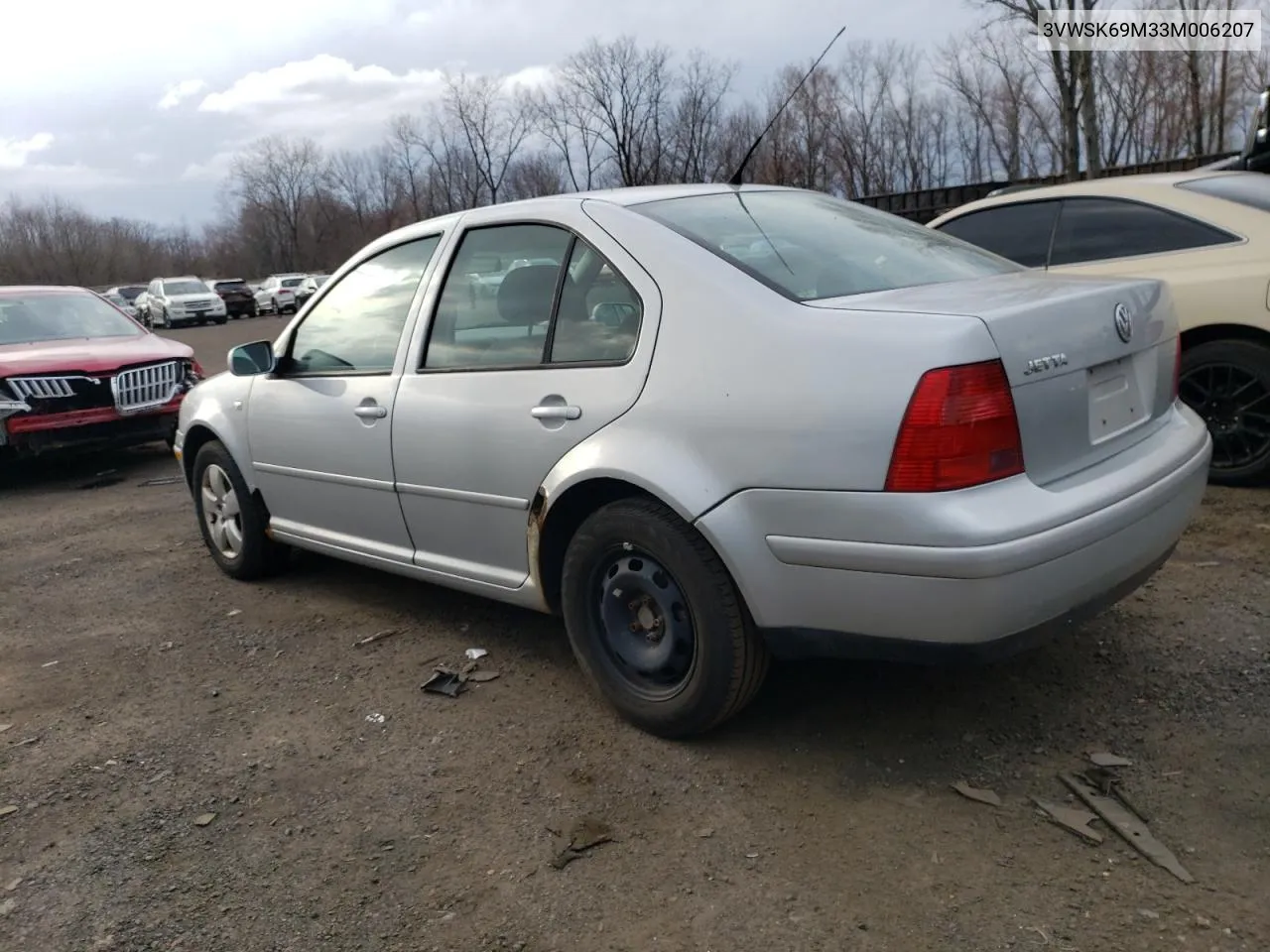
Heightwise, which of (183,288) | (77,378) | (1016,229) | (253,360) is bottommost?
(77,378)

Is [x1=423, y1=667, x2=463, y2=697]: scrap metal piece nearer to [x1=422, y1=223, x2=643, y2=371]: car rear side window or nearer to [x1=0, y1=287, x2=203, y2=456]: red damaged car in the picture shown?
[x1=422, y1=223, x2=643, y2=371]: car rear side window

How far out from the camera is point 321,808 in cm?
295

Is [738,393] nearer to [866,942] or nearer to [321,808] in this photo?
[866,942]

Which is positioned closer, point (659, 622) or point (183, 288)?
point (659, 622)

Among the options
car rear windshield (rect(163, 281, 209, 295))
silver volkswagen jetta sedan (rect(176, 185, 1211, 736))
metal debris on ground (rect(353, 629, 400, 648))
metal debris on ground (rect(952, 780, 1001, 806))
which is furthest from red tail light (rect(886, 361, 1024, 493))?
car rear windshield (rect(163, 281, 209, 295))

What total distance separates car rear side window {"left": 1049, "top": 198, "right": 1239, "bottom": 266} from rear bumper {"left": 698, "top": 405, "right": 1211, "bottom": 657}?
119 inches

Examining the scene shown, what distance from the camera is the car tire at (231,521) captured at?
4.87 meters

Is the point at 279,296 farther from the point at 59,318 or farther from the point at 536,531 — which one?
the point at 536,531

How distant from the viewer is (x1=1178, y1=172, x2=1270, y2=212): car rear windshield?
17.0 feet

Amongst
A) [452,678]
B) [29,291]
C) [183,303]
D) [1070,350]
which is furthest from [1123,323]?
[183,303]

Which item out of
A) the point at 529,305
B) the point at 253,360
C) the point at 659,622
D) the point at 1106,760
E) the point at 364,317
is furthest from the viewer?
the point at 253,360

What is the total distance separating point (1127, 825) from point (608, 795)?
4.42ft

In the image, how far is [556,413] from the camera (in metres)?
3.16

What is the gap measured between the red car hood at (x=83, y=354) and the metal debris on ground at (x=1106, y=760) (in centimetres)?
791
